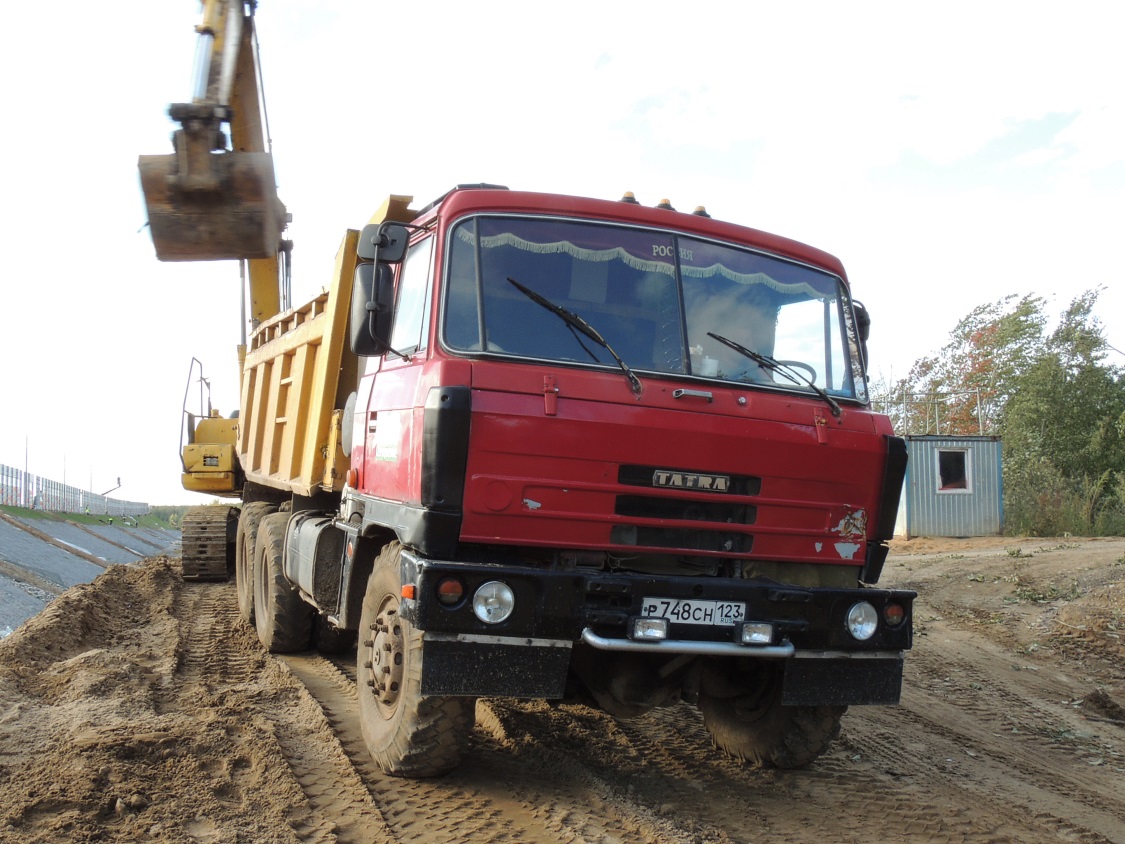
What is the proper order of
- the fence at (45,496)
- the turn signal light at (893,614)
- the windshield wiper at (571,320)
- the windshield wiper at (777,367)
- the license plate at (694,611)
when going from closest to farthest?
the license plate at (694,611) < the windshield wiper at (571,320) < the turn signal light at (893,614) < the windshield wiper at (777,367) < the fence at (45,496)

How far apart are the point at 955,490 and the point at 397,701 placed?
17789mm

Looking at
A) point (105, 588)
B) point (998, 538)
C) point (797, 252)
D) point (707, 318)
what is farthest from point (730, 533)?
point (998, 538)

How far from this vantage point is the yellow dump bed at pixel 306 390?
6258 mm

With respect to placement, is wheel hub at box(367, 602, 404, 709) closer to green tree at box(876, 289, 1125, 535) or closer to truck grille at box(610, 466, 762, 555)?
truck grille at box(610, 466, 762, 555)

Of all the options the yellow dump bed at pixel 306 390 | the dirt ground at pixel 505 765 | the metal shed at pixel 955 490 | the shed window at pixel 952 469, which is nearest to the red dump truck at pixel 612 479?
the dirt ground at pixel 505 765

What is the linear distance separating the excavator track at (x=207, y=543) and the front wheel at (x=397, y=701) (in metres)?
7.48

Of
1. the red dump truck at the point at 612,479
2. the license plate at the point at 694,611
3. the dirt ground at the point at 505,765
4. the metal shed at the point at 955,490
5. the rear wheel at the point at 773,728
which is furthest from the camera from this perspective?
the metal shed at the point at 955,490

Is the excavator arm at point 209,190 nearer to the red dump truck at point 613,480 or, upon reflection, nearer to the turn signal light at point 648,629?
the red dump truck at point 613,480

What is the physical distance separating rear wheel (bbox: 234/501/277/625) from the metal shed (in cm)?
1450

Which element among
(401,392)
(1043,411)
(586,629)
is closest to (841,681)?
(586,629)

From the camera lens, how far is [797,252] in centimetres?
504

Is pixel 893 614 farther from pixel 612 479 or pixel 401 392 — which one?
pixel 401 392

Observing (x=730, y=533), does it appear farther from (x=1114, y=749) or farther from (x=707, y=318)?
(x=1114, y=749)

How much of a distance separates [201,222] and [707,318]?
12.6 feet
